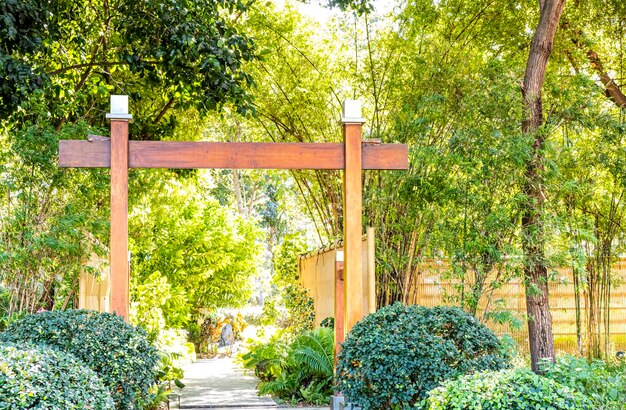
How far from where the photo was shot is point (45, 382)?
3.79m

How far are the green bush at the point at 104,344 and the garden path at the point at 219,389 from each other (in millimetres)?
2057

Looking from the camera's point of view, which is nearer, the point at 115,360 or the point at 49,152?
the point at 115,360

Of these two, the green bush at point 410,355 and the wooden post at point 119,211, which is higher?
the wooden post at point 119,211

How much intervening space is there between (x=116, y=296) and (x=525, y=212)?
12.7 ft

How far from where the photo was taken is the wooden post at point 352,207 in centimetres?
612

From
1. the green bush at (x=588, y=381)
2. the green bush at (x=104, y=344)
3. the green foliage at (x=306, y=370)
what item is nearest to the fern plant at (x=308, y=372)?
the green foliage at (x=306, y=370)

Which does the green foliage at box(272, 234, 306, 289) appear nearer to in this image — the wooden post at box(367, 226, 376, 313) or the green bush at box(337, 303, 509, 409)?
the wooden post at box(367, 226, 376, 313)

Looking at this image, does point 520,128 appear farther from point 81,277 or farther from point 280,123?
point 81,277

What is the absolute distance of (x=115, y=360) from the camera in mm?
4887

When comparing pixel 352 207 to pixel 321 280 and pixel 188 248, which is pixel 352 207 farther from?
pixel 188 248

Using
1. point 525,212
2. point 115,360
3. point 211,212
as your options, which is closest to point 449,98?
point 525,212

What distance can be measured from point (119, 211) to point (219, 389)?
3236mm

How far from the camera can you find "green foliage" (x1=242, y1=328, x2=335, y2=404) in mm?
7406

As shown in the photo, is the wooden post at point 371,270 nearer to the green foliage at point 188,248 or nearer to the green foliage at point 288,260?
the green foliage at point 188,248
